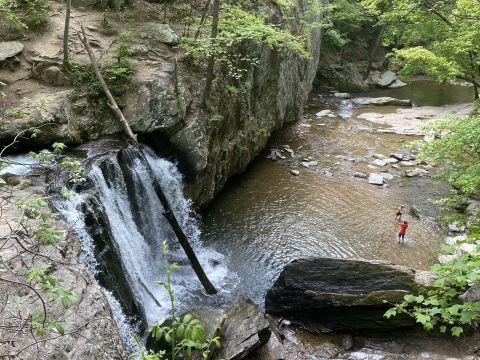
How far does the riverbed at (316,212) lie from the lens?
36.6 feet

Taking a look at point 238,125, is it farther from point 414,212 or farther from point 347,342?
point 347,342

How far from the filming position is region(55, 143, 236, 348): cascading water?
7633mm

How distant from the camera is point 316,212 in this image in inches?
525

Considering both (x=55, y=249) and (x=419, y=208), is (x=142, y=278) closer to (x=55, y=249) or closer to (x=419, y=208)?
(x=55, y=249)

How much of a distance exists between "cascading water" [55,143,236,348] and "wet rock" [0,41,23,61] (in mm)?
4295

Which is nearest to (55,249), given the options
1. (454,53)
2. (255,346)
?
(255,346)

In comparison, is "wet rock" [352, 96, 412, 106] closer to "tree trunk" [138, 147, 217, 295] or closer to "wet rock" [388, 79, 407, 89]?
"wet rock" [388, 79, 407, 89]

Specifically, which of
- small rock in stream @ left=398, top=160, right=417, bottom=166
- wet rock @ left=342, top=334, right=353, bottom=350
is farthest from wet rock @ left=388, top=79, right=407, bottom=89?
wet rock @ left=342, top=334, right=353, bottom=350

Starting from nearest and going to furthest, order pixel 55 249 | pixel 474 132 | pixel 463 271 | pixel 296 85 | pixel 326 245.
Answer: pixel 463 271
pixel 55 249
pixel 474 132
pixel 326 245
pixel 296 85

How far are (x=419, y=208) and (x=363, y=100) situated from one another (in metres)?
14.5

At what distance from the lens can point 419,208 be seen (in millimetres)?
13672

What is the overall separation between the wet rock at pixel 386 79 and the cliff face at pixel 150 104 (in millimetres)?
19228

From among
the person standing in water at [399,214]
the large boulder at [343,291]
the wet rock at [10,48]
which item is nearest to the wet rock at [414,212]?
the person standing in water at [399,214]

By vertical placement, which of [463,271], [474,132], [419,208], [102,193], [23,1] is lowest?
[419,208]
